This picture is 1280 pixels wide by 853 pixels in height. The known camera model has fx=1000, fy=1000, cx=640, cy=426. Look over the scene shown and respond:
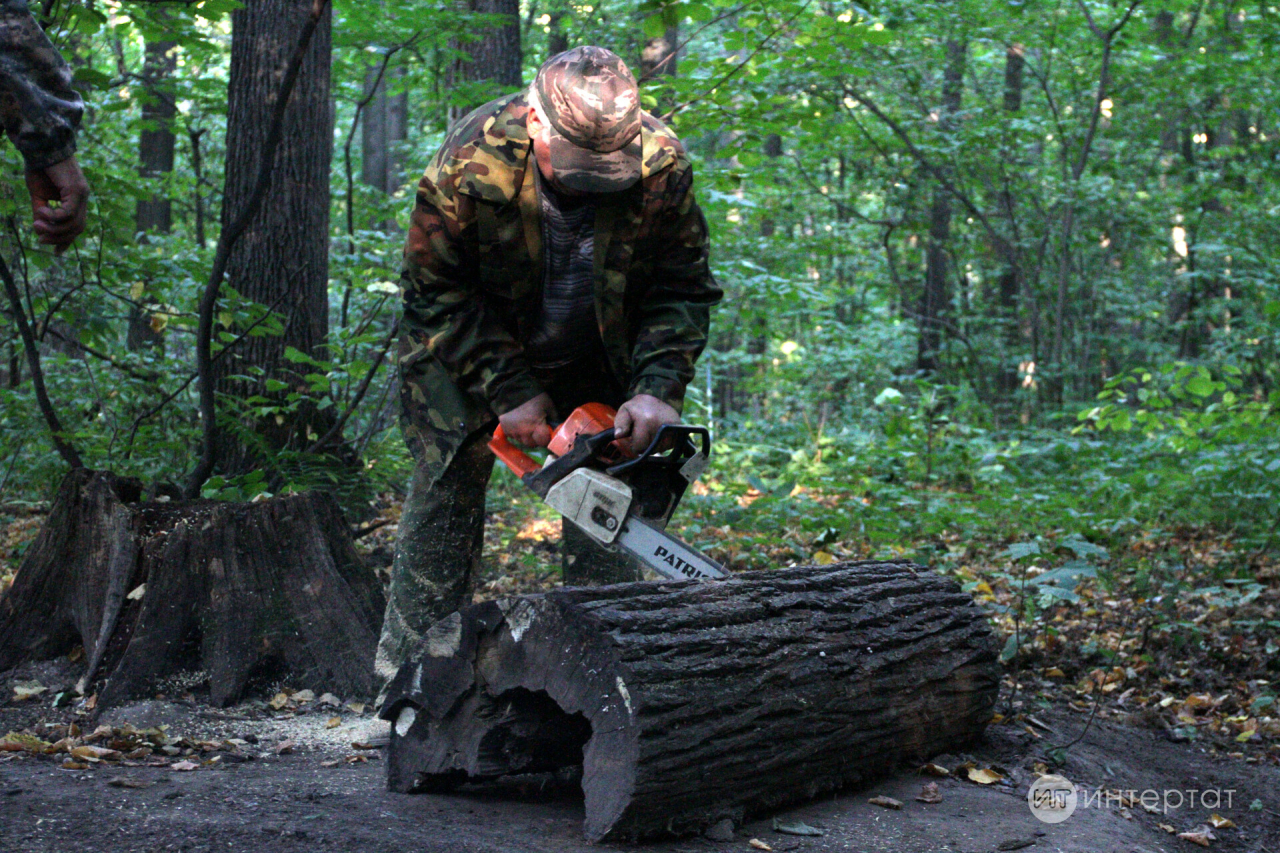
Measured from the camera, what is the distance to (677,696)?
229cm

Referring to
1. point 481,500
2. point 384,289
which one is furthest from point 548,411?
point 384,289

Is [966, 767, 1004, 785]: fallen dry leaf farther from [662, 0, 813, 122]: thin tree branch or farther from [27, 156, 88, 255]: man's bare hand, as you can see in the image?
[662, 0, 813, 122]: thin tree branch

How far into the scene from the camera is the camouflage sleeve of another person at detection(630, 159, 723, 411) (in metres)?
3.12

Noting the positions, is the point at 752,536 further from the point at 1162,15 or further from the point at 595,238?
the point at 1162,15

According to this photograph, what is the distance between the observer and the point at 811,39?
6.01 metres

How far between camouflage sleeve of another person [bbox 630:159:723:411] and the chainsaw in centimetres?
22

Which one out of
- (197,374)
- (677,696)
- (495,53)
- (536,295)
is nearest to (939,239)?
(495,53)

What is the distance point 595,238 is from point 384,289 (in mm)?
2558

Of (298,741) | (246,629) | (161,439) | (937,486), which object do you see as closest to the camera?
(298,741)

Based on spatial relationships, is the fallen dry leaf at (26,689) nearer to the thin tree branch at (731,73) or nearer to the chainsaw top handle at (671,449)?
the chainsaw top handle at (671,449)

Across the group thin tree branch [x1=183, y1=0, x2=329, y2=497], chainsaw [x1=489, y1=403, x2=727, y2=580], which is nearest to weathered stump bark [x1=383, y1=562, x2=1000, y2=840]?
chainsaw [x1=489, y1=403, x2=727, y2=580]

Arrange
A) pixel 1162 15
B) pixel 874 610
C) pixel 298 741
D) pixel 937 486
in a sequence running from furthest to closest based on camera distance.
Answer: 1. pixel 1162 15
2. pixel 937 486
3. pixel 298 741
4. pixel 874 610

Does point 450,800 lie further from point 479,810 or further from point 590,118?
point 590,118

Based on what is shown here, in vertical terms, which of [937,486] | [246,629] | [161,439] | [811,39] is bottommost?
[937,486]
